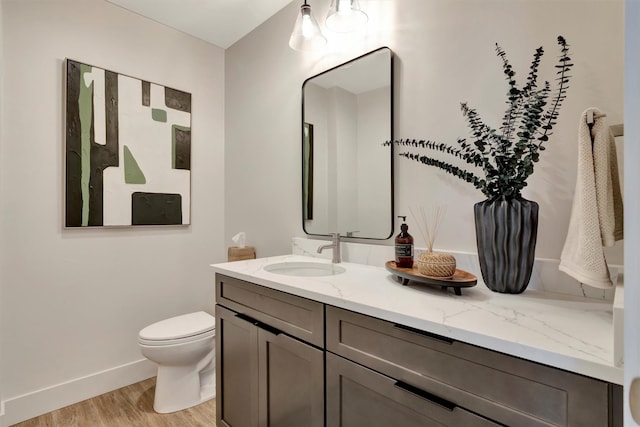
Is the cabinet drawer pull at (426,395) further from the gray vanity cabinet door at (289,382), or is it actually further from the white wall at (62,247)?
the white wall at (62,247)

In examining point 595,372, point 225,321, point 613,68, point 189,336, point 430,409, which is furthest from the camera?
point 189,336

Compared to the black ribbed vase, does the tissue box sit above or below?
below

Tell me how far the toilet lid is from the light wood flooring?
0.47 meters

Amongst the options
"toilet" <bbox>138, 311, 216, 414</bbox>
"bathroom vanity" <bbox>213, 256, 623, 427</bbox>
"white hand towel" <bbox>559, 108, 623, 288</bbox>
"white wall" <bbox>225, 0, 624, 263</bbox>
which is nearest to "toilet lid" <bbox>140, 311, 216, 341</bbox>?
"toilet" <bbox>138, 311, 216, 414</bbox>

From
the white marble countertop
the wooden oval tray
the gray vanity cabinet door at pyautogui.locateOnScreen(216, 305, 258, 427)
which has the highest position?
the wooden oval tray

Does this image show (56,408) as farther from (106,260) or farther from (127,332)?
(106,260)

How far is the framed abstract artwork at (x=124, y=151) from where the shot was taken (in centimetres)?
194

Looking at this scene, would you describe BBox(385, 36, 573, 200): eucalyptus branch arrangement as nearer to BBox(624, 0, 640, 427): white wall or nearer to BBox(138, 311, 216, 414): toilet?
BBox(624, 0, 640, 427): white wall

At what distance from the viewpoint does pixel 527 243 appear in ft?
3.30

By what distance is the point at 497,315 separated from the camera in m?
0.84

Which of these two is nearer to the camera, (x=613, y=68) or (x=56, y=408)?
(x=613, y=68)

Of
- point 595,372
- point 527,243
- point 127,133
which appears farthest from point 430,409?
point 127,133

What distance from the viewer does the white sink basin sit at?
1643 mm

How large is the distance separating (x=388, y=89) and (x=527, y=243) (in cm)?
96
